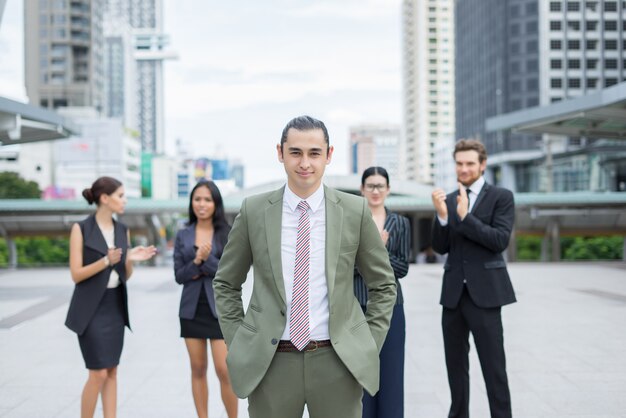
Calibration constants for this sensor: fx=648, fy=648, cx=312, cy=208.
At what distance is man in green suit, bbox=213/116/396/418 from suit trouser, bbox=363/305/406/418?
4.40 feet

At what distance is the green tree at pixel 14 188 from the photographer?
206 feet

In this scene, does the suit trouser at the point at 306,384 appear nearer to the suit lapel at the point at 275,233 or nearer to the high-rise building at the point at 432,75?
the suit lapel at the point at 275,233

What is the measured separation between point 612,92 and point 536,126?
5.86 meters

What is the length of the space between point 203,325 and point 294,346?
2.31 metres

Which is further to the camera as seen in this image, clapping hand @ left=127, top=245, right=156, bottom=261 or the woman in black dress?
clapping hand @ left=127, top=245, right=156, bottom=261

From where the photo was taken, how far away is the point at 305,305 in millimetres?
2705

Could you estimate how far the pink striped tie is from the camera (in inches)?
105

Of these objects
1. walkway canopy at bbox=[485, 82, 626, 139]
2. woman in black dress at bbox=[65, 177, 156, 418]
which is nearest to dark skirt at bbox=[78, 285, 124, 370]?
woman in black dress at bbox=[65, 177, 156, 418]

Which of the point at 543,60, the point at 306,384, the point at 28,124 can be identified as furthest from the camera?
the point at 543,60

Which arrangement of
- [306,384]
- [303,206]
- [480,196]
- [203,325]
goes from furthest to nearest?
[203,325], [480,196], [303,206], [306,384]

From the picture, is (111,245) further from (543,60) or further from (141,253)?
(543,60)

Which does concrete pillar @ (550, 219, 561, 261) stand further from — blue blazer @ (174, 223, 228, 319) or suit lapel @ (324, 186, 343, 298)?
suit lapel @ (324, 186, 343, 298)

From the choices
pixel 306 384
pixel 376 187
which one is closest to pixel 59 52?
pixel 376 187

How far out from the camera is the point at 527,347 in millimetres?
8031
